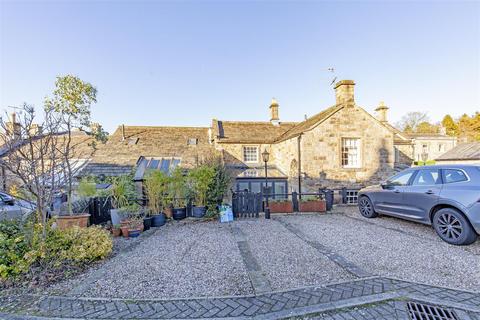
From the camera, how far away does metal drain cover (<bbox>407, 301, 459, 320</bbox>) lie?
2.71 metres

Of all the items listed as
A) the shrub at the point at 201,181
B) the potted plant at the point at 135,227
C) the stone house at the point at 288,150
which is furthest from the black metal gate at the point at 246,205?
the potted plant at the point at 135,227

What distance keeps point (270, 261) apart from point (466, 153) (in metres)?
27.1

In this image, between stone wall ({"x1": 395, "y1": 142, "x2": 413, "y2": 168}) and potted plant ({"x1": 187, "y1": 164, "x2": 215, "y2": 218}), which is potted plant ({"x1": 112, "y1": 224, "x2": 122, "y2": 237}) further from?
stone wall ({"x1": 395, "y1": 142, "x2": 413, "y2": 168})

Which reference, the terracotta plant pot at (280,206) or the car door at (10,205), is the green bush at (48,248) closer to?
the car door at (10,205)

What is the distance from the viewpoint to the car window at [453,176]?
5.05 meters

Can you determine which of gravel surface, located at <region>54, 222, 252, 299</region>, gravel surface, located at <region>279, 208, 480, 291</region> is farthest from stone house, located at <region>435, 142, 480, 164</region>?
gravel surface, located at <region>54, 222, 252, 299</region>

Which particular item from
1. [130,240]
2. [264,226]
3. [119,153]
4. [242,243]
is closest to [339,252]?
[242,243]

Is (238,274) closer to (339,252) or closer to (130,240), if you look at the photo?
(339,252)

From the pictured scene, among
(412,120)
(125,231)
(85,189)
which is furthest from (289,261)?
(412,120)

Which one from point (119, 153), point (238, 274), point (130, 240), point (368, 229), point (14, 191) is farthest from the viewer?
point (119, 153)

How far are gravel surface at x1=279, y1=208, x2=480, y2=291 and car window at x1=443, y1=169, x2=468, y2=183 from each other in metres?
1.49

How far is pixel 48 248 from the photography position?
14.1ft

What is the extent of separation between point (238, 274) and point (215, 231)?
10.1ft

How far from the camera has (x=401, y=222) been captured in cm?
732
